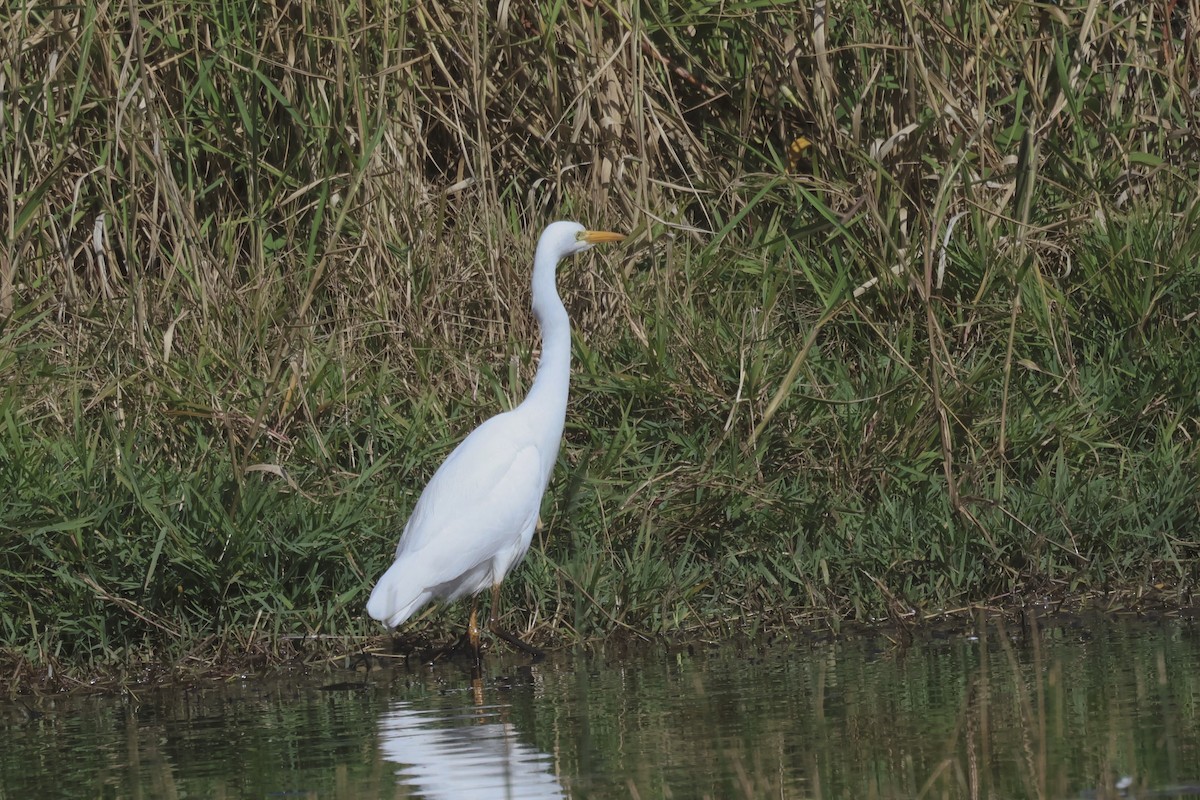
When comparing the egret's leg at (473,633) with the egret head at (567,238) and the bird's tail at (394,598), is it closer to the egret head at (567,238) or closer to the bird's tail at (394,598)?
the bird's tail at (394,598)

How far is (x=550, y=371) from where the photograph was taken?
5.44 m

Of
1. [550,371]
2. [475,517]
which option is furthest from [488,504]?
[550,371]

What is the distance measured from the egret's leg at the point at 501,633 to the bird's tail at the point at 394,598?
369 millimetres

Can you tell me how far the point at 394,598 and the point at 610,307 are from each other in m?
2.07

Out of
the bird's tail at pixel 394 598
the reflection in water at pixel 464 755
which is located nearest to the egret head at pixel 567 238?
the bird's tail at pixel 394 598

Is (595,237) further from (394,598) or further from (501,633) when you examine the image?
(394,598)

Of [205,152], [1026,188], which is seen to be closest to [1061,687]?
[1026,188]

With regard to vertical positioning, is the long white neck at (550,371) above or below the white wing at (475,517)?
above

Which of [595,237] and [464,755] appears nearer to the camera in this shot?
[464,755]

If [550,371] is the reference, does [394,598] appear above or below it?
below

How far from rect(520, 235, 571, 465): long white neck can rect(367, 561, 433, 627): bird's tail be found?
0.68m

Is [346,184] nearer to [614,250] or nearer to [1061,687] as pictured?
[614,250]

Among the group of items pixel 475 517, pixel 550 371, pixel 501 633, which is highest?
pixel 550 371

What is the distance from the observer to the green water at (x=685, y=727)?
332cm
